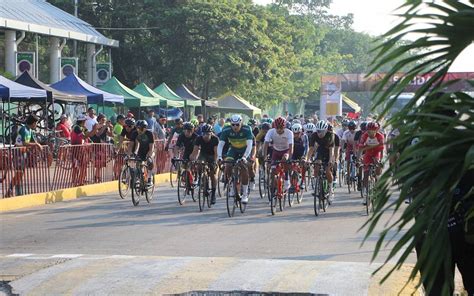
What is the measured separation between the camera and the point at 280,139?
63.7 ft

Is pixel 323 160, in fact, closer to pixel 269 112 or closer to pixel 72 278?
pixel 72 278

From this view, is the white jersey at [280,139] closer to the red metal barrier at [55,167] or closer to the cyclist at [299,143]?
the cyclist at [299,143]

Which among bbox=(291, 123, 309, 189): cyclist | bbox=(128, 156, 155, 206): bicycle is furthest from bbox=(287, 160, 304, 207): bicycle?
bbox=(128, 156, 155, 206): bicycle

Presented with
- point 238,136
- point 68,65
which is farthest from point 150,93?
point 238,136

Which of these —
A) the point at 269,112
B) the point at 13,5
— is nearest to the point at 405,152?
the point at 13,5

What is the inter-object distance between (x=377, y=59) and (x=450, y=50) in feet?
1.15

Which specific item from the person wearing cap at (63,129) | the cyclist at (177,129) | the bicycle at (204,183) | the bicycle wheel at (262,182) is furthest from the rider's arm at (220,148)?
the person wearing cap at (63,129)

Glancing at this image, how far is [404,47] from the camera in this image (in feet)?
14.1

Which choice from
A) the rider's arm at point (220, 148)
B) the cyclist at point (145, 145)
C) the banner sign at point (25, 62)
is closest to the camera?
the rider's arm at point (220, 148)

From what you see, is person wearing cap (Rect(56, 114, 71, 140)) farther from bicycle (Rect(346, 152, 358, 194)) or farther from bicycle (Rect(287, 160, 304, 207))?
bicycle (Rect(287, 160, 304, 207))

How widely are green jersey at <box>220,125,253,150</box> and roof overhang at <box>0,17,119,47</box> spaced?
20.3 metres

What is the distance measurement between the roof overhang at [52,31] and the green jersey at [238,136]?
66.7 ft

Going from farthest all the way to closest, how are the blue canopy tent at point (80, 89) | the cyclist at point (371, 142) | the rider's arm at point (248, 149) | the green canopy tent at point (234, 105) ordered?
the green canopy tent at point (234, 105)
the blue canopy tent at point (80, 89)
the cyclist at point (371, 142)
the rider's arm at point (248, 149)

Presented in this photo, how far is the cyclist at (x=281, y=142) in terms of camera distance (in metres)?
19.0
